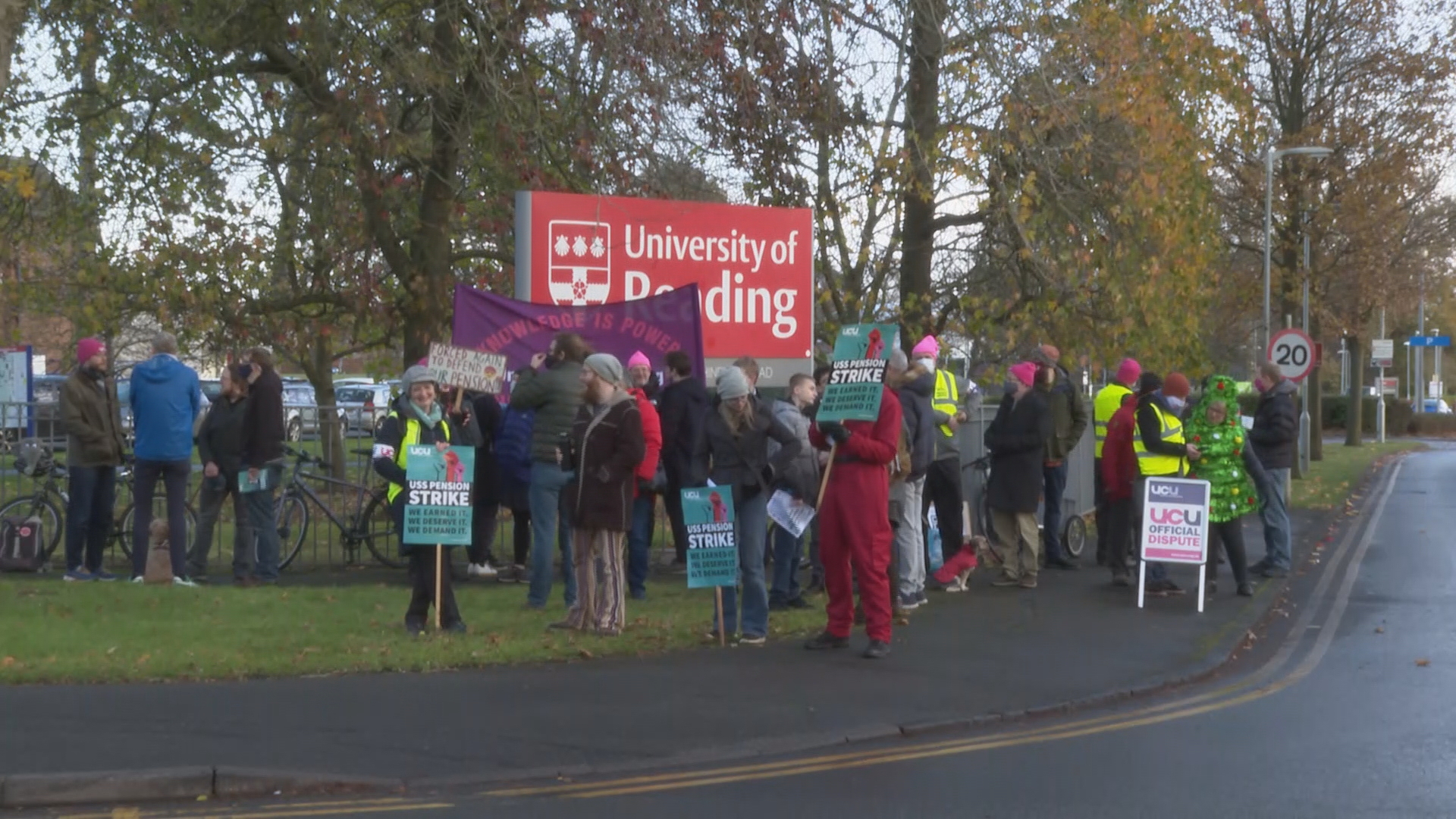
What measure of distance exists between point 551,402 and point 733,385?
5.20 ft

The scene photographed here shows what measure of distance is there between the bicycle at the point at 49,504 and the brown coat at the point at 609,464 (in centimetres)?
513

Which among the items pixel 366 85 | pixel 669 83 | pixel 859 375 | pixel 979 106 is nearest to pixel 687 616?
pixel 859 375

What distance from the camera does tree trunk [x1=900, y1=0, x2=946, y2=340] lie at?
59.9 ft

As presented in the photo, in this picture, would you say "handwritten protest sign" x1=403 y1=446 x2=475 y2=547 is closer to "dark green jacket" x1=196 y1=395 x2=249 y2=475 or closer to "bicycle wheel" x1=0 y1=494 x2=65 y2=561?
"dark green jacket" x1=196 y1=395 x2=249 y2=475

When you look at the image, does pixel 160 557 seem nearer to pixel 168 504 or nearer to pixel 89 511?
pixel 168 504

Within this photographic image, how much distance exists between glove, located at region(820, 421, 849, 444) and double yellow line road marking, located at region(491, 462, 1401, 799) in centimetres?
243

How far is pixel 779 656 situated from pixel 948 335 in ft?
48.2

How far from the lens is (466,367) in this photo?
1170cm

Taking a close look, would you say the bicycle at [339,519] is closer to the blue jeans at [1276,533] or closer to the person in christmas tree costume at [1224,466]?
the person in christmas tree costume at [1224,466]

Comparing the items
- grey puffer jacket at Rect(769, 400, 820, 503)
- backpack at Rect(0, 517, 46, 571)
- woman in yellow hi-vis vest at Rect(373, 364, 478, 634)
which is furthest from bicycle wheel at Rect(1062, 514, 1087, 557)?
backpack at Rect(0, 517, 46, 571)

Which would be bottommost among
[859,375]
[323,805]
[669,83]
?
[323,805]

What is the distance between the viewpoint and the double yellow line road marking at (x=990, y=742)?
23.8ft

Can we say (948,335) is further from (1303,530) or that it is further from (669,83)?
(669,83)

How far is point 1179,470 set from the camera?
13.8 meters
